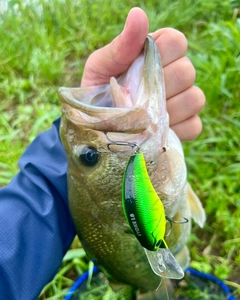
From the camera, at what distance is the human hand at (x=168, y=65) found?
5.63 feet

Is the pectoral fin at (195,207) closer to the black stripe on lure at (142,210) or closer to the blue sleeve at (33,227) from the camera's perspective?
the blue sleeve at (33,227)

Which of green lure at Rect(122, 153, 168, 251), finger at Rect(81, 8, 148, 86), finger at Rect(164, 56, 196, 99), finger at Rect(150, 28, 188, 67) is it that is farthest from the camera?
finger at Rect(164, 56, 196, 99)

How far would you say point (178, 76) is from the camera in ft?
A: 6.81

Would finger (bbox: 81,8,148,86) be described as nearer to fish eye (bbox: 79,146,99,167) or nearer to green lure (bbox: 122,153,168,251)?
fish eye (bbox: 79,146,99,167)

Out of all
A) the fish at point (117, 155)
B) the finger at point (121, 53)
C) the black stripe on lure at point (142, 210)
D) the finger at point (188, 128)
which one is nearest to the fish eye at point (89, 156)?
the fish at point (117, 155)

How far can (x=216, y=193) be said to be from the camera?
8.59ft

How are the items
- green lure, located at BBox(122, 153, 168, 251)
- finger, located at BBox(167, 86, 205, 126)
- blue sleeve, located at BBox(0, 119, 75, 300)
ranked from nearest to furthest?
green lure, located at BBox(122, 153, 168, 251) → blue sleeve, located at BBox(0, 119, 75, 300) → finger, located at BBox(167, 86, 205, 126)

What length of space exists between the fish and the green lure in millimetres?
174

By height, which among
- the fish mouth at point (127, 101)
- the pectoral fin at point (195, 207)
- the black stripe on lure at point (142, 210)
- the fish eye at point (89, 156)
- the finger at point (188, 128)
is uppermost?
the fish mouth at point (127, 101)

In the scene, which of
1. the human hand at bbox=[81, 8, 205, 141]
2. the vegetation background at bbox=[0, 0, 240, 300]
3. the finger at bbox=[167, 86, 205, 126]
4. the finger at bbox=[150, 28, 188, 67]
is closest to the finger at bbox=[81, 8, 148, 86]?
the human hand at bbox=[81, 8, 205, 141]

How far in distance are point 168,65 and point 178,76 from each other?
80mm

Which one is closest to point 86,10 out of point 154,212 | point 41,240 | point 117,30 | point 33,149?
point 117,30

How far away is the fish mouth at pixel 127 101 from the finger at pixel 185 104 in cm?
48

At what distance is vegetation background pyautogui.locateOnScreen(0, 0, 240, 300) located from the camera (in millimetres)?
2539
